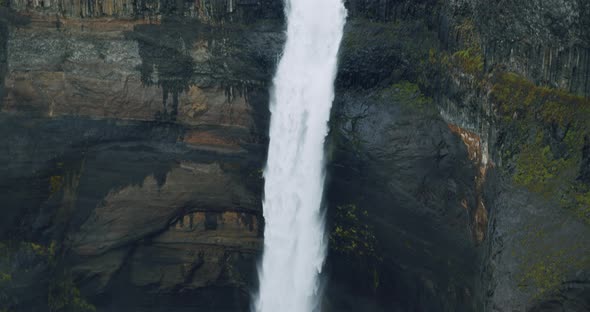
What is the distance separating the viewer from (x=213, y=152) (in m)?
27.9

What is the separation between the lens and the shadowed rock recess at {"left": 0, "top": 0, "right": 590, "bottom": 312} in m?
23.6

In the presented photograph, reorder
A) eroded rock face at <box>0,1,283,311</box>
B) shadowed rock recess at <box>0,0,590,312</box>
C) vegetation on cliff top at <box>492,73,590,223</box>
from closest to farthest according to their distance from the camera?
1. vegetation on cliff top at <box>492,73,590,223</box>
2. shadowed rock recess at <box>0,0,590,312</box>
3. eroded rock face at <box>0,1,283,311</box>

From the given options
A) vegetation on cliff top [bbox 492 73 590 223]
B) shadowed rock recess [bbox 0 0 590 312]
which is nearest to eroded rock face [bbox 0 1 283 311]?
shadowed rock recess [bbox 0 0 590 312]

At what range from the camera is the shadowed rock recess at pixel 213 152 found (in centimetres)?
2361

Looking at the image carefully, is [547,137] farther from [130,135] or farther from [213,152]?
[130,135]

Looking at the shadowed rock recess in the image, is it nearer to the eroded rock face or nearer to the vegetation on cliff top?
the eroded rock face

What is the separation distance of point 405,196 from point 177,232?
813cm

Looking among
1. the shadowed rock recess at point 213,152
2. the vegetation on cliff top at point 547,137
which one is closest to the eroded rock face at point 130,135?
the shadowed rock recess at point 213,152

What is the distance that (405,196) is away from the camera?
24828mm

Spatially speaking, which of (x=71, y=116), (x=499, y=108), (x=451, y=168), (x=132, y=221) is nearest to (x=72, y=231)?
(x=132, y=221)

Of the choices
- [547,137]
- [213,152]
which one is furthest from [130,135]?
[547,137]

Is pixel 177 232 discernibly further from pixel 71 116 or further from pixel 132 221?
pixel 71 116

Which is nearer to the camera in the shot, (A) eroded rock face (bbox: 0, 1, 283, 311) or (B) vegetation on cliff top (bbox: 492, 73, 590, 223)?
(B) vegetation on cliff top (bbox: 492, 73, 590, 223)

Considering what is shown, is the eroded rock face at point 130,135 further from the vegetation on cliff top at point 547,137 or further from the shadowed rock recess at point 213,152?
the vegetation on cliff top at point 547,137
